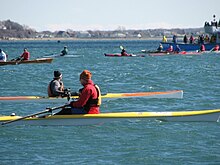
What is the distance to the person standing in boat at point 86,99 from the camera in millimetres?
15664

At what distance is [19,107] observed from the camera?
21.2 meters

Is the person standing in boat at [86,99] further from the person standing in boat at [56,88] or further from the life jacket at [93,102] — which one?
the person standing in boat at [56,88]

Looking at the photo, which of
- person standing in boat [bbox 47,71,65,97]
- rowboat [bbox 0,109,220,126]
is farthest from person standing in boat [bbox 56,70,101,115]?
person standing in boat [bbox 47,71,65,97]

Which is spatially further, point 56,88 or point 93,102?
point 56,88

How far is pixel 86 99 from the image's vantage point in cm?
1577

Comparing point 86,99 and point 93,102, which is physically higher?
point 86,99

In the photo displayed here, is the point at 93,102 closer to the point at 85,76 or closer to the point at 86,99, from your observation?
the point at 86,99

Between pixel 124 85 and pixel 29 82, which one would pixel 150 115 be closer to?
pixel 124 85

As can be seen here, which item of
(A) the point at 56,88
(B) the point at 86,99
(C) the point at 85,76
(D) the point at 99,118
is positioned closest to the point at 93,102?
(B) the point at 86,99

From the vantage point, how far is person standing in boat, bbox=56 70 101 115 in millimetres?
15664

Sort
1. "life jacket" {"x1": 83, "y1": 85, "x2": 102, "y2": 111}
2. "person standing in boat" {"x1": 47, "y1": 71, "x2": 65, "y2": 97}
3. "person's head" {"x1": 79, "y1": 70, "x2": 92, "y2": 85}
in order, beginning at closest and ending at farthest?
"person's head" {"x1": 79, "y1": 70, "x2": 92, "y2": 85}
"life jacket" {"x1": 83, "y1": 85, "x2": 102, "y2": 111}
"person standing in boat" {"x1": 47, "y1": 71, "x2": 65, "y2": 97}

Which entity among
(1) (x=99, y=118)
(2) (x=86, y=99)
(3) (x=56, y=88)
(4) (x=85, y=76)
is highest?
(4) (x=85, y=76)

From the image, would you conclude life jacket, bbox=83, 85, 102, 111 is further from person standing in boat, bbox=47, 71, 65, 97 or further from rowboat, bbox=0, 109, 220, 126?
person standing in boat, bbox=47, 71, 65, 97

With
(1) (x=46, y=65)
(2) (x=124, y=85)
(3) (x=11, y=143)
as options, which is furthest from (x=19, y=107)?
(1) (x=46, y=65)
